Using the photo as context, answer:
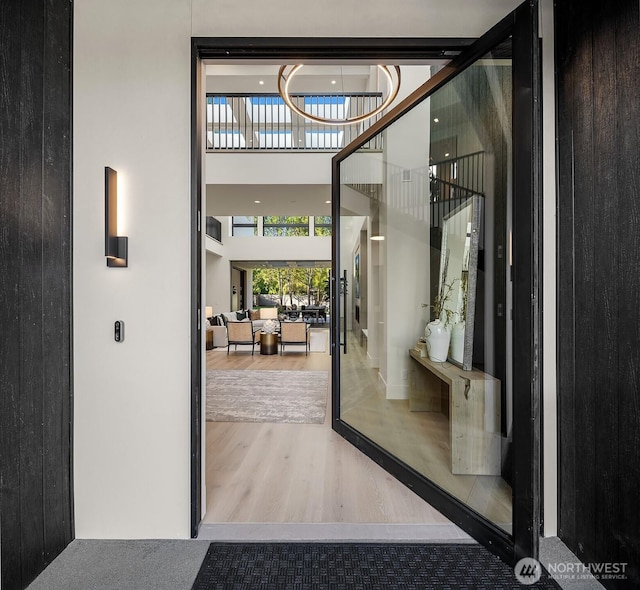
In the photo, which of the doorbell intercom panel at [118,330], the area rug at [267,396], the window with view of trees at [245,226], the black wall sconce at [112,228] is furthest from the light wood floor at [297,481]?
the window with view of trees at [245,226]

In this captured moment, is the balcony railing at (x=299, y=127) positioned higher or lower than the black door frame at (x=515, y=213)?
higher

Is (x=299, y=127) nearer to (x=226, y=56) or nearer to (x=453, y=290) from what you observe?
(x=226, y=56)

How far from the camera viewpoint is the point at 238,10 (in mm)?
2117

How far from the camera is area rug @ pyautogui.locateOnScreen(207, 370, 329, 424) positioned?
13.7ft

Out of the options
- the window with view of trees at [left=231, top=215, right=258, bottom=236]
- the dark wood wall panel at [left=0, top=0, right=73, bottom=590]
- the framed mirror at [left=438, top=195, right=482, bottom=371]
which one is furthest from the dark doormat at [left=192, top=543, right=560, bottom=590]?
the window with view of trees at [left=231, top=215, right=258, bottom=236]

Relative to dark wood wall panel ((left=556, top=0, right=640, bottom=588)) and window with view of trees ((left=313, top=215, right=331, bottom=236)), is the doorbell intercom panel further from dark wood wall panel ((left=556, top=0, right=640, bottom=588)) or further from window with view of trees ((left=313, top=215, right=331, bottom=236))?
window with view of trees ((left=313, top=215, right=331, bottom=236))

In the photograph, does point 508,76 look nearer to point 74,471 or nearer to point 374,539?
point 374,539

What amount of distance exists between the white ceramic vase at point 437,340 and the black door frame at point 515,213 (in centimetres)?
81

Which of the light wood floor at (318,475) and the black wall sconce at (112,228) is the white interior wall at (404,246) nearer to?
the light wood floor at (318,475)

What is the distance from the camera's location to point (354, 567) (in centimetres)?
181

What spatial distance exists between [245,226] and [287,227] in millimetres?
1643

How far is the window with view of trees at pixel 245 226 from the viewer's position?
1498cm

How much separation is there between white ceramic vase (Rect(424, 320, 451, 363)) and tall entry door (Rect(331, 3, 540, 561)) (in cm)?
1

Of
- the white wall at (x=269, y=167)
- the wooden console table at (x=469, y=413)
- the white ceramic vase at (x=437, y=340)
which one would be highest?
the white wall at (x=269, y=167)
